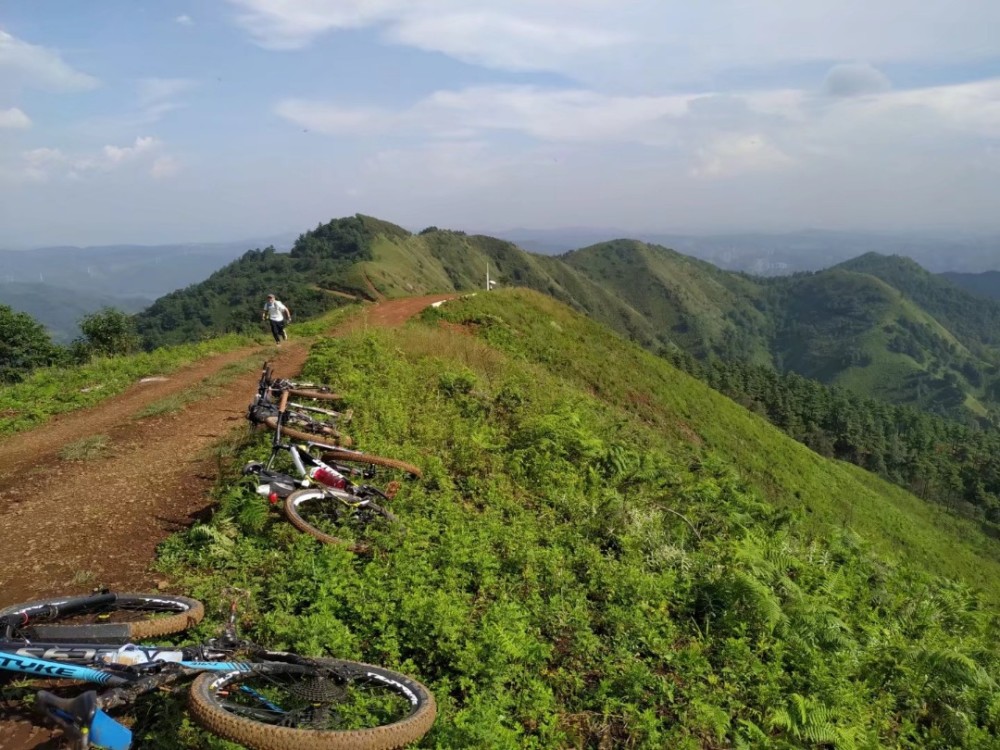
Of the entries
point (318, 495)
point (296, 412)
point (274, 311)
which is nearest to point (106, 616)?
point (318, 495)

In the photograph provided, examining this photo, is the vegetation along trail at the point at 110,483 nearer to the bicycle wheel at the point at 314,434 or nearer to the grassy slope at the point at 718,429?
the bicycle wheel at the point at 314,434

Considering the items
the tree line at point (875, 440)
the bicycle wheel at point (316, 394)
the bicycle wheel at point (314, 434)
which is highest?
the bicycle wheel at point (316, 394)

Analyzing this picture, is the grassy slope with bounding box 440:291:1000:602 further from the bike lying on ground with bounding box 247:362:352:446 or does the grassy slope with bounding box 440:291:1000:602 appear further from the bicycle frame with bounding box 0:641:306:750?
the bicycle frame with bounding box 0:641:306:750

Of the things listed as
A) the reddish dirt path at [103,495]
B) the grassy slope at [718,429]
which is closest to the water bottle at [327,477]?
the reddish dirt path at [103,495]

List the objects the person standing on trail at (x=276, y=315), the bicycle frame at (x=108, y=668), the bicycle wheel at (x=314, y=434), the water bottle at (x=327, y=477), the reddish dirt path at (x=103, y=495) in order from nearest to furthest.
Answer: the bicycle frame at (x=108, y=668)
the reddish dirt path at (x=103, y=495)
the water bottle at (x=327, y=477)
the bicycle wheel at (x=314, y=434)
the person standing on trail at (x=276, y=315)

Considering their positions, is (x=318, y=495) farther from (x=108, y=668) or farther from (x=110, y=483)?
(x=110, y=483)

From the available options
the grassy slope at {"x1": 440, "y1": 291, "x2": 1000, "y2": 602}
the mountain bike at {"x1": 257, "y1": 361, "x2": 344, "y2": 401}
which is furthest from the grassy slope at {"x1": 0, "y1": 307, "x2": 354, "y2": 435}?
the grassy slope at {"x1": 440, "y1": 291, "x2": 1000, "y2": 602}
